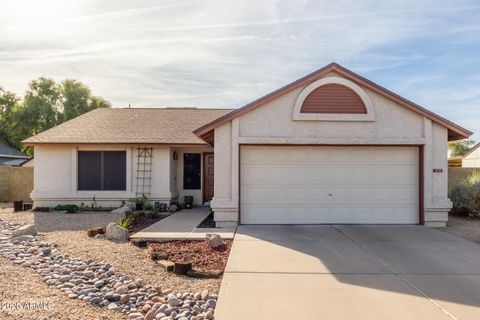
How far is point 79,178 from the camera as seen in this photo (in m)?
15.1

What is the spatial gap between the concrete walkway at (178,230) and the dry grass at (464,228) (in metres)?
6.26

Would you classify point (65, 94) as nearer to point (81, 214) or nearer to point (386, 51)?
point (81, 214)

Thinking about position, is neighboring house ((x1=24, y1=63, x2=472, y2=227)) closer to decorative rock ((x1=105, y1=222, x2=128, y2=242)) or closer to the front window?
decorative rock ((x1=105, y1=222, x2=128, y2=242))

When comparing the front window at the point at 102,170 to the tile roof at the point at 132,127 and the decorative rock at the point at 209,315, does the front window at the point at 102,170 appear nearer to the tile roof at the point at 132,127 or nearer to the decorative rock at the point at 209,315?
the tile roof at the point at 132,127

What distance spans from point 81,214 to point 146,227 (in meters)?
4.18

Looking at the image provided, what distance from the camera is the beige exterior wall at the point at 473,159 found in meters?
31.6

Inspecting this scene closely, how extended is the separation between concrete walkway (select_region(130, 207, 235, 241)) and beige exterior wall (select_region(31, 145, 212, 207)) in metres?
2.54

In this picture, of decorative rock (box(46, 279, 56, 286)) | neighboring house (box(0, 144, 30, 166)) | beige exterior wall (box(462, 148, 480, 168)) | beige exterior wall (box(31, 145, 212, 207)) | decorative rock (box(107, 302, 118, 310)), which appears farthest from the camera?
beige exterior wall (box(462, 148, 480, 168))

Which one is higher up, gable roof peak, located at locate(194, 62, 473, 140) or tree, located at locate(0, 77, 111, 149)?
tree, located at locate(0, 77, 111, 149)

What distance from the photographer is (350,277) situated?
6.06m

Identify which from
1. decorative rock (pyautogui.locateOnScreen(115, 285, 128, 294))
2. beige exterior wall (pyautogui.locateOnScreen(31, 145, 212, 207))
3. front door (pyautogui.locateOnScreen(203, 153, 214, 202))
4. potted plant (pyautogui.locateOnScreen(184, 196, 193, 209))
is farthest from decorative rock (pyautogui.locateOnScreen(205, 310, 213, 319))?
front door (pyautogui.locateOnScreen(203, 153, 214, 202))

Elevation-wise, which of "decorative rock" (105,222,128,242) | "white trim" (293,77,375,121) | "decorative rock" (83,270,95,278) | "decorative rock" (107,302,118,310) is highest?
"white trim" (293,77,375,121)

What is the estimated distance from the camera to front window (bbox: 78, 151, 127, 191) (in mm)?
15102

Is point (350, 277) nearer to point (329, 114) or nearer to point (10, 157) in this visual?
point (329, 114)
